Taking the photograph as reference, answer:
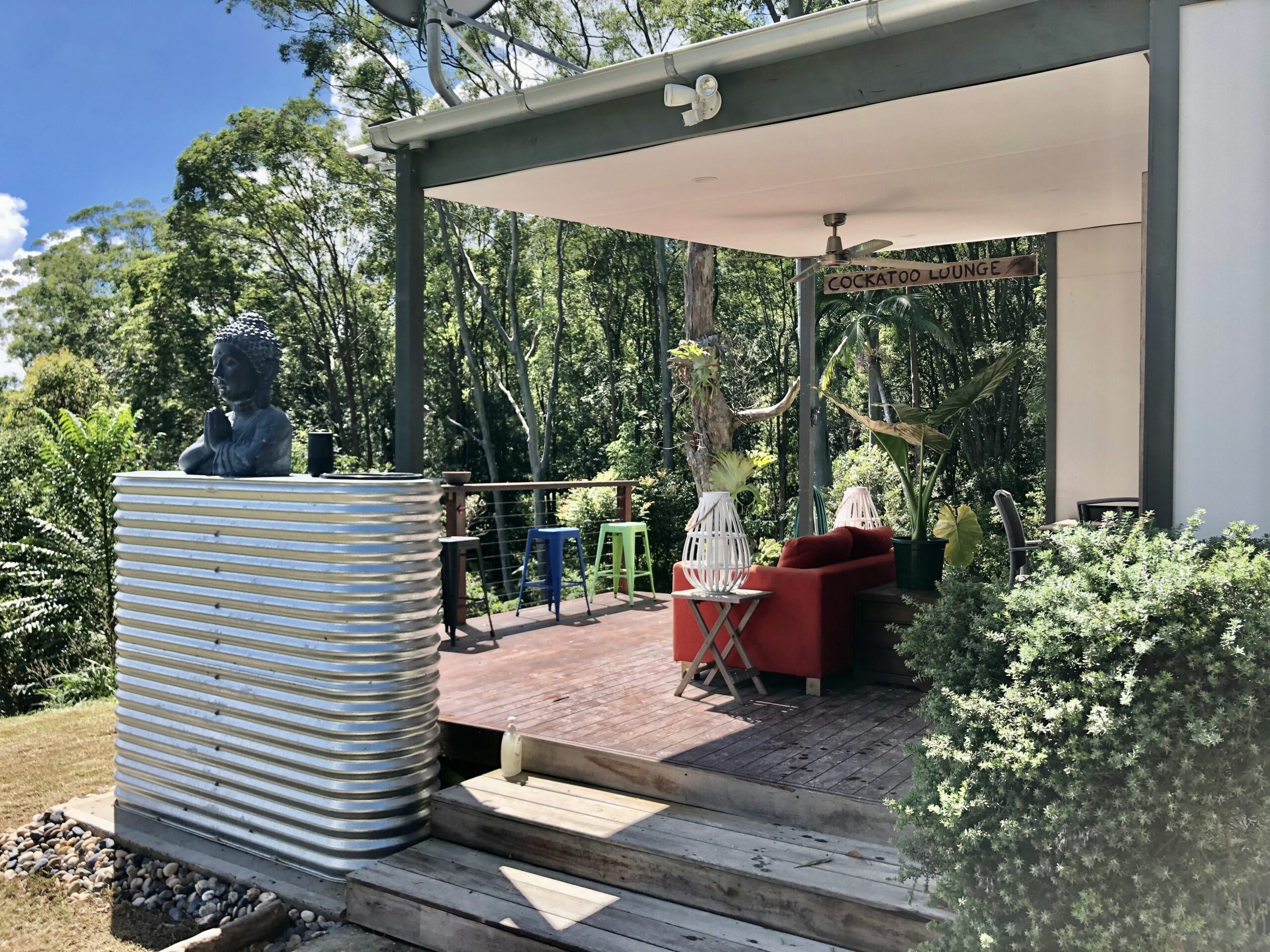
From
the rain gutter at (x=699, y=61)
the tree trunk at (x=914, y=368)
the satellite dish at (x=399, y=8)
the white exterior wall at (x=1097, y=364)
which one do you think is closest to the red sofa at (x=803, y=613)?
the rain gutter at (x=699, y=61)

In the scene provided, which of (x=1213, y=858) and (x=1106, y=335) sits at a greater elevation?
(x=1106, y=335)

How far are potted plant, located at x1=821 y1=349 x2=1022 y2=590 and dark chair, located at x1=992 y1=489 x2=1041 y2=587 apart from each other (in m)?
0.32

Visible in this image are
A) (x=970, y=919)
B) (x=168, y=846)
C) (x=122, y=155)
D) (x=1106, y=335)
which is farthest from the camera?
(x=122, y=155)

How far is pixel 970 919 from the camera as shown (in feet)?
7.22

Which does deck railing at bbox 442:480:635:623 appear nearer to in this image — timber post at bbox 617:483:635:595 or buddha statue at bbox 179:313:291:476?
timber post at bbox 617:483:635:595

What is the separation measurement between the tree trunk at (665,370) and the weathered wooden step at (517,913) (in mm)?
13869

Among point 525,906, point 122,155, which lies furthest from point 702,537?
point 122,155

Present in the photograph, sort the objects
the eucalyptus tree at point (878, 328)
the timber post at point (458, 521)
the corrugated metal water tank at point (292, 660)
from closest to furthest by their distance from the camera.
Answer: the corrugated metal water tank at point (292, 660)
the timber post at point (458, 521)
the eucalyptus tree at point (878, 328)

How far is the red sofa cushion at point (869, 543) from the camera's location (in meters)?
5.26

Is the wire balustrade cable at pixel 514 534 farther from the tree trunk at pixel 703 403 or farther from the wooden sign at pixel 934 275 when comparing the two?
the wooden sign at pixel 934 275

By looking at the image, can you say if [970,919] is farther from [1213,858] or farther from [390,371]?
[390,371]

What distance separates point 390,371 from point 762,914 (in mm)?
20763

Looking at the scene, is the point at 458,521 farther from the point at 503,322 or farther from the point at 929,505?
the point at 503,322

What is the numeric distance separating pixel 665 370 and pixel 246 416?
46.9ft
